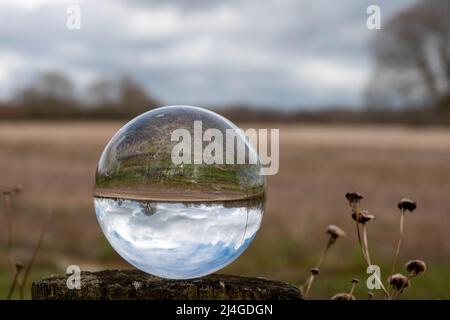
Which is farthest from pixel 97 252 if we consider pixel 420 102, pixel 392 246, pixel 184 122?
pixel 420 102

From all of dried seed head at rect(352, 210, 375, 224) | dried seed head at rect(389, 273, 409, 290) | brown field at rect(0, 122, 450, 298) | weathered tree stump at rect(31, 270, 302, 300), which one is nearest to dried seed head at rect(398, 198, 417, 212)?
dried seed head at rect(352, 210, 375, 224)

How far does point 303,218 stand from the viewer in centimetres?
1273

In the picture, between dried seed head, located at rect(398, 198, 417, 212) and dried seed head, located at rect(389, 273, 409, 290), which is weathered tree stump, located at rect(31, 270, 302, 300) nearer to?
dried seed head, located at rect(389, 273, 409, 290)

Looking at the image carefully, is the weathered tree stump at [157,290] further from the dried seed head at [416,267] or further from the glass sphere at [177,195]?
the dried seed head at [416,267]

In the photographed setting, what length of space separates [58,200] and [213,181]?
12.4 metres

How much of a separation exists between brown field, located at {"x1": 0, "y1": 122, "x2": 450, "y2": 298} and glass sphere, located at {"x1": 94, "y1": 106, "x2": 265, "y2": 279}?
22.1ft

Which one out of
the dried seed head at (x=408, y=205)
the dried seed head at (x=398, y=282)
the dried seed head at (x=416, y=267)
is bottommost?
the dried seed head at (x=398, y=282)

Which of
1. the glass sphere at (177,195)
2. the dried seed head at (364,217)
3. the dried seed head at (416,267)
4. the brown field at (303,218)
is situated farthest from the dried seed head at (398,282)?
the brown field at (303,218)

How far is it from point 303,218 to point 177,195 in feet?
34.5

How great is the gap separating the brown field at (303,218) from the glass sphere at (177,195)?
6.73 m

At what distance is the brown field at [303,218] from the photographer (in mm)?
10469

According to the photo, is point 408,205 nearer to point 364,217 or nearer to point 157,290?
point 364,217

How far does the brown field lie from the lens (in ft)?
34.3
